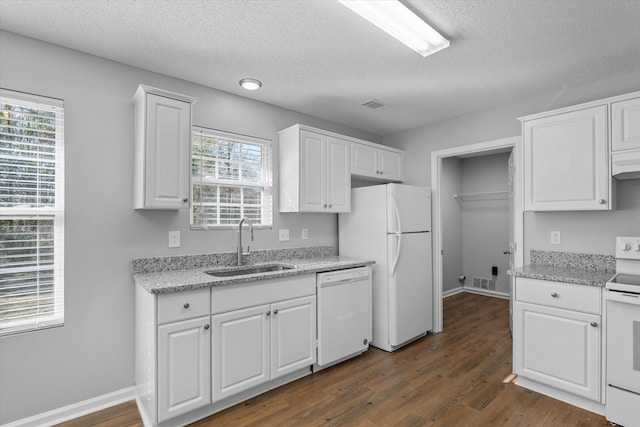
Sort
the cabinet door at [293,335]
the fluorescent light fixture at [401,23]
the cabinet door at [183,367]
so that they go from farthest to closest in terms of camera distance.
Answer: the cabinet door at [293,335] < the cabinet door at [183,367] < the fluorescent light fixture at [401,23]

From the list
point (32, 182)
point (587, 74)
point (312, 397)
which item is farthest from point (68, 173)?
point (587, 74)

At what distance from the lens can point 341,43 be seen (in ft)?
7.29

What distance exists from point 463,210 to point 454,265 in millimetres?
969

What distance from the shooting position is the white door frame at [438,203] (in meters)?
3.18

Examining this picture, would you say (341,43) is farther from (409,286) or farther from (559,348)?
(559,348)

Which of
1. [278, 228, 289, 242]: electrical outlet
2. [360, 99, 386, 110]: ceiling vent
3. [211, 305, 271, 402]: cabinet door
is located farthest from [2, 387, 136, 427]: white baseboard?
[360, 99, 386, 110]: ceiling vent

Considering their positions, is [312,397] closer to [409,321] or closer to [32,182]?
[409,321]

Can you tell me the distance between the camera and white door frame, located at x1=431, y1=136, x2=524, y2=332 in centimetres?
318

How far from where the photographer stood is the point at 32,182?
7.00 feet

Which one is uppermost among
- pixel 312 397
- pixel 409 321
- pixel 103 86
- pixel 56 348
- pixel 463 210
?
pixel 103 86

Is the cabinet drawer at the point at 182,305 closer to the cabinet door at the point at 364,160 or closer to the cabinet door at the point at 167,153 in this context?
the cabinet door at the point at 167,153

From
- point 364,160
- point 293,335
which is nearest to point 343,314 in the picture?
point 293,335

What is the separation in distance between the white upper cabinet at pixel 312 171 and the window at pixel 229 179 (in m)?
0.19

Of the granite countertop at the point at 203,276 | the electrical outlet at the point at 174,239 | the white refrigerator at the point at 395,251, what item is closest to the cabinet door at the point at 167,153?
Answer: the electrical outlet at the point at 174,239
